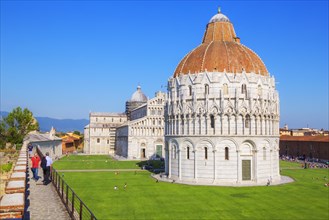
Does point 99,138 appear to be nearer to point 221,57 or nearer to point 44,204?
point 221,57

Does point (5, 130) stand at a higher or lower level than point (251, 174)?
higher

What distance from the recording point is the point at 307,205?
1318 inches

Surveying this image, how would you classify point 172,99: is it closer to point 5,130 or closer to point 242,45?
point 242,45

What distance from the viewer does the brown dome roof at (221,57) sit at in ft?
166

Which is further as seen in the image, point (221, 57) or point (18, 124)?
point (18, 124)

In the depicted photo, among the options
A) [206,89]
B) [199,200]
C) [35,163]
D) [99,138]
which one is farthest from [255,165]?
[99,138]

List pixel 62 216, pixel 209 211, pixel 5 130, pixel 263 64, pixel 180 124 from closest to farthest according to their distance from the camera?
pixel 62 216 < pixel 209 211 < pixel 180 124 < pixel 263 64 < pixel 5 130

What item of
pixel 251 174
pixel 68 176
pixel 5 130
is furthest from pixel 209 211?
pixel 5 130

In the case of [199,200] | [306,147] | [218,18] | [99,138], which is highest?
[218,18]

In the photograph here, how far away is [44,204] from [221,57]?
125ft

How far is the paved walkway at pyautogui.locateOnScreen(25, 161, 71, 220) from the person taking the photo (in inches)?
639

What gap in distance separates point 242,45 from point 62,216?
1798 inches

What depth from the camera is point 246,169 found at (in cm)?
4819

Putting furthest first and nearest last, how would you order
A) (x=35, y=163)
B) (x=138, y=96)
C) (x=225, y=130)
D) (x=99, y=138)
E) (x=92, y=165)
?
(x=138, y=96)
(x=99, y=138)
(x=92, y=165)
(x=225, y=130)
(x=35, y=163)
